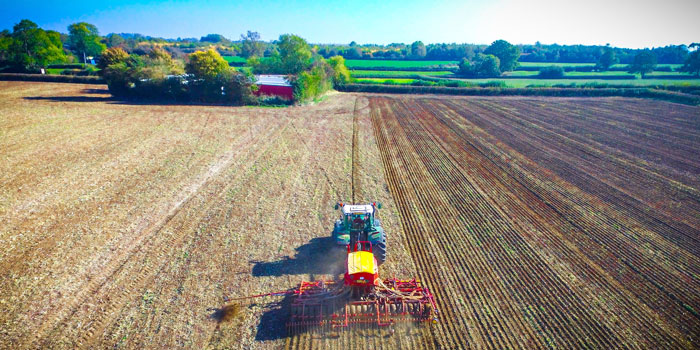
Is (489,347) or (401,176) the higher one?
(401,176)

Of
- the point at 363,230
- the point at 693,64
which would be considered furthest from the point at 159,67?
the point at 693,64

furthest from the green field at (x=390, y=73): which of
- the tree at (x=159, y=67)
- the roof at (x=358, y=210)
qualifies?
A: the roof at (x=358, y=210)

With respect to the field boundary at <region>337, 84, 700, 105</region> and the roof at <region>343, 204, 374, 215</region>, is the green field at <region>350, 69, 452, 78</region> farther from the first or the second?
the roof at <region>343, 204, 374, 215</region>

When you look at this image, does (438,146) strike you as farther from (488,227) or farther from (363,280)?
(363,280)

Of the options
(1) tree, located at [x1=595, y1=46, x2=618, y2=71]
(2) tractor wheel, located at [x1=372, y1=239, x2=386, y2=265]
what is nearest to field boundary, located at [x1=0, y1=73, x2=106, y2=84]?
(2) tractor wheel, located at [x1=372, y1=239, x2=386, y2=265]

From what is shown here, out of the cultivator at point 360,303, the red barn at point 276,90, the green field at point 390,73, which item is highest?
the green field at point 390,73

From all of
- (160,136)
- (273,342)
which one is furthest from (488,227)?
(160,136)

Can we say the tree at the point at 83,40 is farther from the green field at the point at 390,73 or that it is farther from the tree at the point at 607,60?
the tree at the point at 607,60
